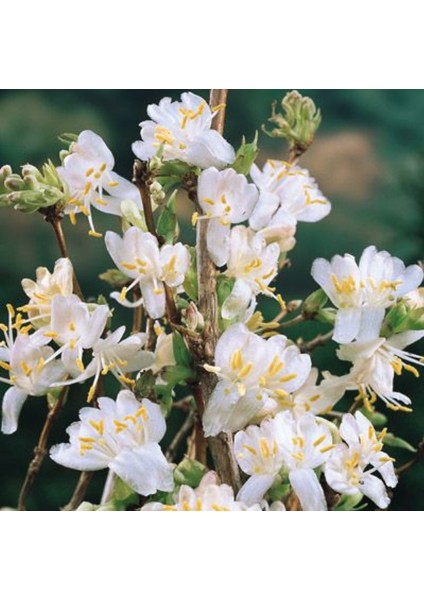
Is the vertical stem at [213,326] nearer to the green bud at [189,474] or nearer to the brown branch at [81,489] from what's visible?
the green bud at [189,474]

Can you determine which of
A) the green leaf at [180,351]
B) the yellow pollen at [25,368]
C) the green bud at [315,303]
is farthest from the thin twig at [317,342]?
the yellow pollen at [25,368]

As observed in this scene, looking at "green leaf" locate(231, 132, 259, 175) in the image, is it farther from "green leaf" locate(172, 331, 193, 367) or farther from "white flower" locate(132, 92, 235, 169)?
"green leaf" locate(172, 331, 193, 367)

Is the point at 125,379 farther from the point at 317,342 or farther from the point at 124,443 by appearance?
the point at 317,342

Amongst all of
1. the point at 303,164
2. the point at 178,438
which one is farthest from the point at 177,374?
the point at 303,164
